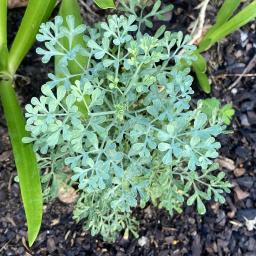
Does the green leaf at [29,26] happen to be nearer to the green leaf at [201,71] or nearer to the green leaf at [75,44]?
the green leaf at [75,44]

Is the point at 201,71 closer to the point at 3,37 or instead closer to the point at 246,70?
the point at 246,70

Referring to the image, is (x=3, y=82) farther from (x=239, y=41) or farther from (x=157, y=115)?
(x=239, y=41)

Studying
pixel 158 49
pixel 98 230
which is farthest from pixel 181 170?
pixel 158 49

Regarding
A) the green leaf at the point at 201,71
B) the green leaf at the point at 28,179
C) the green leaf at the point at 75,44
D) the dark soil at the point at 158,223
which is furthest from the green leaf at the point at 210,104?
the green leaf at the point at 28,179

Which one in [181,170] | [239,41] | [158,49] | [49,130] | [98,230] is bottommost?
[98,230]

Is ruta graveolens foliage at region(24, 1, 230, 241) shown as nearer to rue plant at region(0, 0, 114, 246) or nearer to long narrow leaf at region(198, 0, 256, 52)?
rue plant at region(0, 0, 114, 246)

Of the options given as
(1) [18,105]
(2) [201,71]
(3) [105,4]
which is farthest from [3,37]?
(2) [201,71]

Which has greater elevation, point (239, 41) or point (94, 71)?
point (94, 71)
